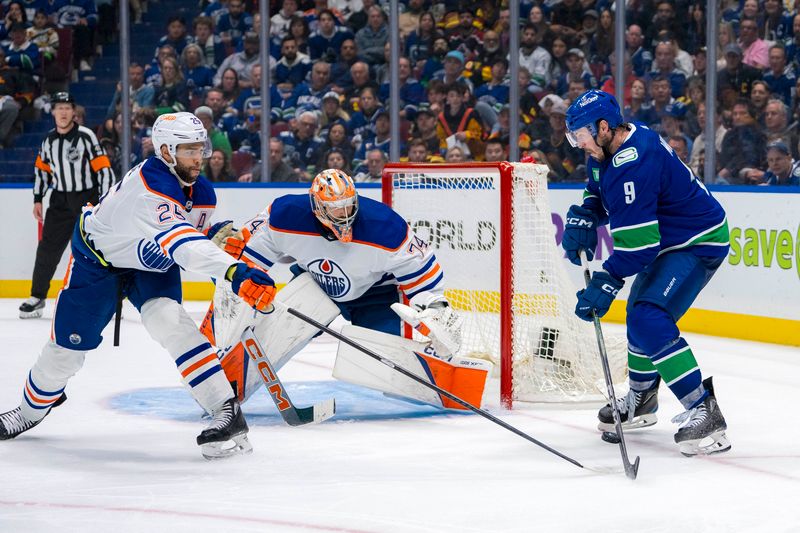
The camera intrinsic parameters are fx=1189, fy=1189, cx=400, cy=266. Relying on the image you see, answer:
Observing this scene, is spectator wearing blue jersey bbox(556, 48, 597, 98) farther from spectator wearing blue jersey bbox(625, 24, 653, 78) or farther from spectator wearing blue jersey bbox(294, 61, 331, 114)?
spectator wearing blue jersey bbox(294, 61, 331, 114)

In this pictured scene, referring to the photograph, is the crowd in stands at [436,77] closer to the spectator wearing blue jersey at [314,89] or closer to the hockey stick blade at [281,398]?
the spectator wearing blue jersey at [314,89]

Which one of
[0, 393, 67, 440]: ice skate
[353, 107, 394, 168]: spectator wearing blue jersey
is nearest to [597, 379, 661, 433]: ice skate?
[0, 393, 67, 440]: ice skate

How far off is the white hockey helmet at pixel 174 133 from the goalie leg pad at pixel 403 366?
89 cm

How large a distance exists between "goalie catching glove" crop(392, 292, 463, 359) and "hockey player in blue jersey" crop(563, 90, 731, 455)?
640mm

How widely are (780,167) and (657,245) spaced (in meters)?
3.05

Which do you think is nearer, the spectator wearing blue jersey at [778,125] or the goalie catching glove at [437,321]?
the goalie catching glove at [437,321]

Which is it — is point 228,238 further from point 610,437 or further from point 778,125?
point 778,125

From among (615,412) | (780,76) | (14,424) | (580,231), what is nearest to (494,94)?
(780,76)

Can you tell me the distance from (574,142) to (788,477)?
1158 mm

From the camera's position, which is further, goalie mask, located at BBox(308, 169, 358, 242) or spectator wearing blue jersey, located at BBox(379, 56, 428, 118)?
spectator wearing blue jersey, located at BBox(379, 56, 428, 118)

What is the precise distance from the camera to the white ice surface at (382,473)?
9.28ft

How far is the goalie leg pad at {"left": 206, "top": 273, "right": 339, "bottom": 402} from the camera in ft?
13.4

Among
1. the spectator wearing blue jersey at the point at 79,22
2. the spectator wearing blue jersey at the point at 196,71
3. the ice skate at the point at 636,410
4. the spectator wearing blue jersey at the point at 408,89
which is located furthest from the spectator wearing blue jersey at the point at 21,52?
the ice skate at the point at 636,410

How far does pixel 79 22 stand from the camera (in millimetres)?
8695
